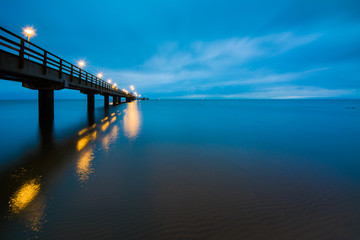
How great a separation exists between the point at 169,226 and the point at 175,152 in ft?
17.4

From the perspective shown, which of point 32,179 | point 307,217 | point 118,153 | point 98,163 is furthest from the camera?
point 118,153

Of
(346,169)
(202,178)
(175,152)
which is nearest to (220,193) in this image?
(202,178)

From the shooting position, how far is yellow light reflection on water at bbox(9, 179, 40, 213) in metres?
3.91

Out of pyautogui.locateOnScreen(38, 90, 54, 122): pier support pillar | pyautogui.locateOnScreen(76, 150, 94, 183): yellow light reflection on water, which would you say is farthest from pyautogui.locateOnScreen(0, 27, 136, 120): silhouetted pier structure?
pyautogui.locateOnScreen(76, 150, 94, 183): yellow light reflection on water

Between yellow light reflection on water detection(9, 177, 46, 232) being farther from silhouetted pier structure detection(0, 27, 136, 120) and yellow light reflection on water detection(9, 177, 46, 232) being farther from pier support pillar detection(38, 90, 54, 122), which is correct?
pier support pillar detection(38, 90, 54, 122)

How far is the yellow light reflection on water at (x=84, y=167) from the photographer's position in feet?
18.0

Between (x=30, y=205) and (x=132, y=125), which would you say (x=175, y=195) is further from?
(x=132, y=125)

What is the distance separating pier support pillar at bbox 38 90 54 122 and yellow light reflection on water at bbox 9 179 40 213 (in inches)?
618

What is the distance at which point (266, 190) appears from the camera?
4906mm

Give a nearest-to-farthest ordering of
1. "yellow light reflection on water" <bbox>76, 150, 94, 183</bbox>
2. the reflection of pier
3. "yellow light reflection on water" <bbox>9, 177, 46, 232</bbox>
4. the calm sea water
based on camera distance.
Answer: the calm sea water
"yellow light reflection on water" <bbox>9, 177, 46, 232</bbox>
the reflection of pier
"yellow light reflection on water" <bbox>76, 150, 94, 183</bbox>

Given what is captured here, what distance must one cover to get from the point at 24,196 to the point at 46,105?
57.9 ft

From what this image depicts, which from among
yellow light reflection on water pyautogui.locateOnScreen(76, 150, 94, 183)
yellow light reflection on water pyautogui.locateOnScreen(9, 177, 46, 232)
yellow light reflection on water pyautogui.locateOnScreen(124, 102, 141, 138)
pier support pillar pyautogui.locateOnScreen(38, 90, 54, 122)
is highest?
pier support pillar pyautogui.locateOnScreen(38, 90, 54, 122)

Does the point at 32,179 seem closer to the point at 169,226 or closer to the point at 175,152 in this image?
the point at 169,226

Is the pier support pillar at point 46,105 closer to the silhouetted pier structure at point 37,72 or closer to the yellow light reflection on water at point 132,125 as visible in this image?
the silhouetted pier structure at point 37,72
